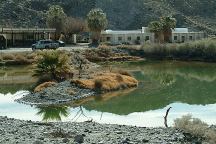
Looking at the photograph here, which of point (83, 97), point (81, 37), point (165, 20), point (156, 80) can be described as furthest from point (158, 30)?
point (83, 97)

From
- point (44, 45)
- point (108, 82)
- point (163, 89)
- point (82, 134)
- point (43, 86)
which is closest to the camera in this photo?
point (82, 134)

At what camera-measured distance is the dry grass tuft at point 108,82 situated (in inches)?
1904

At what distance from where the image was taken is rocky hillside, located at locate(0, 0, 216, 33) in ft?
476

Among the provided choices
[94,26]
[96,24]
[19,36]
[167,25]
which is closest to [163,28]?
[167,25]

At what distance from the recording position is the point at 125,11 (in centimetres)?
15725

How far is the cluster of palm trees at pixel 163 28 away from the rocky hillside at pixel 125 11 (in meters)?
38.1

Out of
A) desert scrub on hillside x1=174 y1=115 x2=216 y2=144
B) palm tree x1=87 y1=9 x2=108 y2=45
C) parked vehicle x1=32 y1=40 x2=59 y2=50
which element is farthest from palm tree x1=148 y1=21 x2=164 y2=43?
desert scrub on hillside x1=174 y1=115 x2=216 y2=144

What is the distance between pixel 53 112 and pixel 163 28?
73.0 metres

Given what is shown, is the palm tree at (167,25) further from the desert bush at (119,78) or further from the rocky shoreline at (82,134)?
the rocky shoreline at (82,134)

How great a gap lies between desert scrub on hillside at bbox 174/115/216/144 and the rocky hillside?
116 meters

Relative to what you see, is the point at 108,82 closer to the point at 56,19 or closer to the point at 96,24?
the point at 96,24

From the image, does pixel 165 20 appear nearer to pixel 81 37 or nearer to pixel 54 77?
pixel 81 37

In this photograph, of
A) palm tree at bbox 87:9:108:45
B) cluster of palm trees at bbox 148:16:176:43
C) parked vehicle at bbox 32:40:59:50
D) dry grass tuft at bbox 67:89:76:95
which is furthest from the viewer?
palm tree at bbox 87:9:108:45

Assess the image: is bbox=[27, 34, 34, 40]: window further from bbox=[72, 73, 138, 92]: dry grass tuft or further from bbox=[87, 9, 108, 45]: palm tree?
bbox=[72, 73, 138, 92]: dry grass tuft
